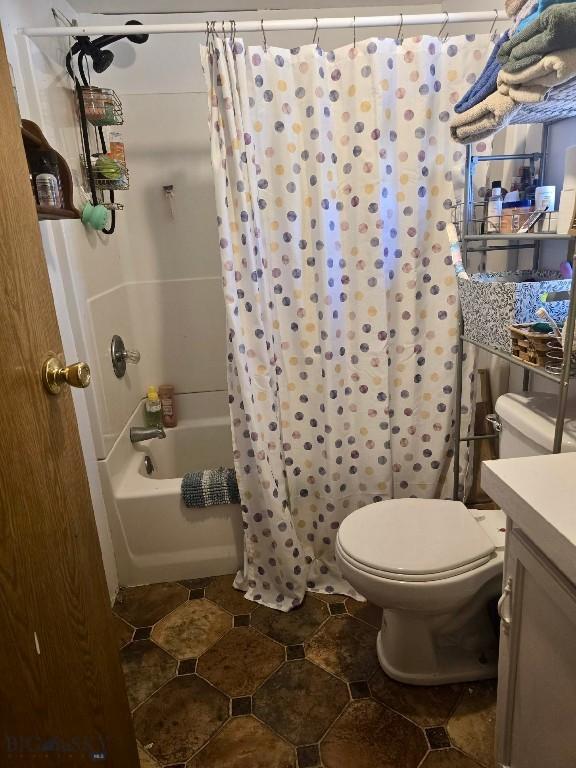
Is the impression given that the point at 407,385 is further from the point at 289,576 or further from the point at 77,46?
the point at 77,46

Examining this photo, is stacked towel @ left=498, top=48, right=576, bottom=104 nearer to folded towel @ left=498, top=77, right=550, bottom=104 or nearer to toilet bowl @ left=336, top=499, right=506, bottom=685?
folded towel @ left=498, top=77, right=550, bottom=104

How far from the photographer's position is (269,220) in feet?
5.43

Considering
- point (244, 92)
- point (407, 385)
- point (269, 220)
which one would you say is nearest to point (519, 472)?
point (407, 385)

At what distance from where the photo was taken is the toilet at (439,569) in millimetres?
1328

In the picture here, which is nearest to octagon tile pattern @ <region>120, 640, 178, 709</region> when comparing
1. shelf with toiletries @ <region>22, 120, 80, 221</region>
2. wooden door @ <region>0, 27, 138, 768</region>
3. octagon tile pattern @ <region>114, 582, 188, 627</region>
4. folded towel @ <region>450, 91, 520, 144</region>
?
octagon tile pattern @ <region>114, 582, 188, 627</region>

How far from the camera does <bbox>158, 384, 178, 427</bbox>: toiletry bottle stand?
2.49m

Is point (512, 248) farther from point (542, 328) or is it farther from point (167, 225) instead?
point (167, 225)

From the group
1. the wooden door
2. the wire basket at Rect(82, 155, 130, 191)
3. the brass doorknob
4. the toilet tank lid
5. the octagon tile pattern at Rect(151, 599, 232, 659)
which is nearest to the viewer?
the wooden door

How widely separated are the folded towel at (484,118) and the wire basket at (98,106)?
1.25 metres

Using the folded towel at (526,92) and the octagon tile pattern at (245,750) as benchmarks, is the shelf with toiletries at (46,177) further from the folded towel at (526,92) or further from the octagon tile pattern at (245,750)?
the octagon tile pattern at (245,750)

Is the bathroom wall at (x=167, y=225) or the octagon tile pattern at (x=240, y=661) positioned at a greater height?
the bathroom wall at (x=167, y=225)

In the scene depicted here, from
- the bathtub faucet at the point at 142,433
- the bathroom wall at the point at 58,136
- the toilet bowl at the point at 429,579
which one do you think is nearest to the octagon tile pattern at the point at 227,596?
the bathroom wall at the point at 58,136

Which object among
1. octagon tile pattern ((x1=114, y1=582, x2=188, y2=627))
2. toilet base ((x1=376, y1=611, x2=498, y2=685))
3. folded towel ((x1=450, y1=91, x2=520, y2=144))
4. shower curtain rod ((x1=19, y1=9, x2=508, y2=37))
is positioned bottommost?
octagon tile pattern ((x1=114, y1=582, x2=188, y2=627))

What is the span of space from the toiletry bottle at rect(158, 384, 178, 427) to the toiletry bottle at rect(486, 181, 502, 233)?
165 cm
